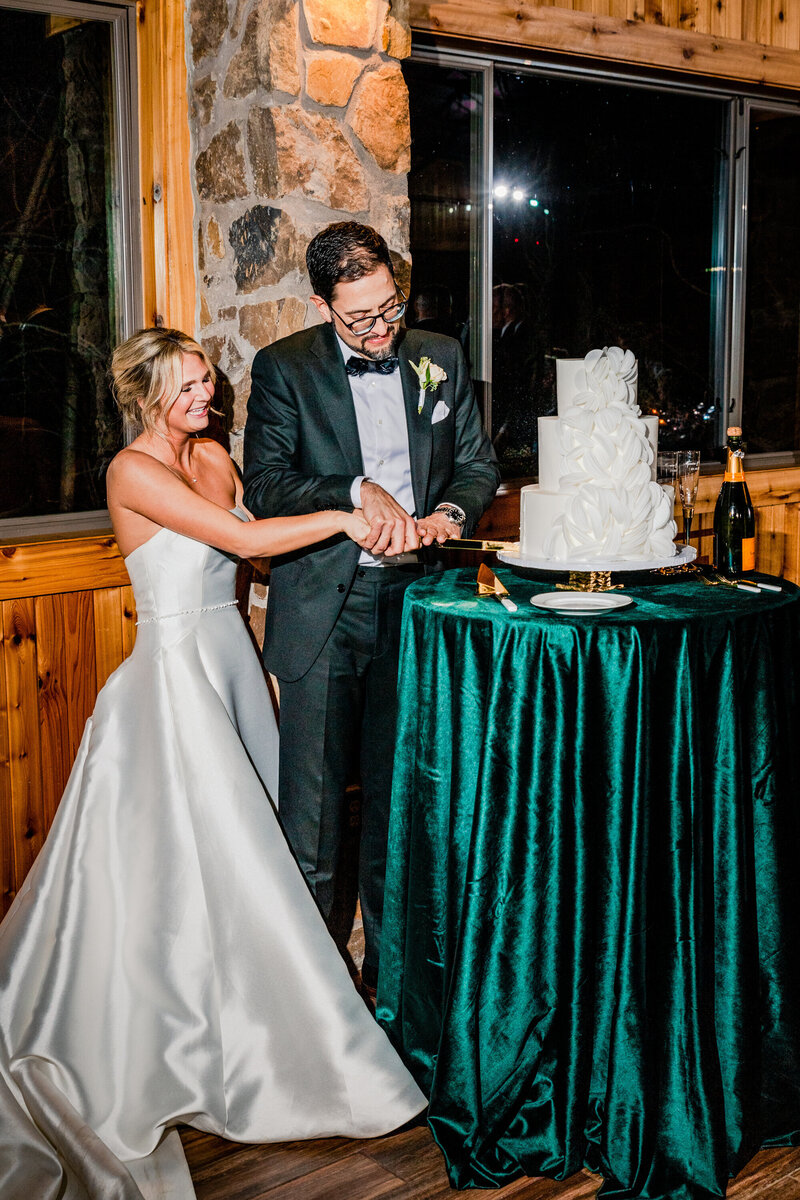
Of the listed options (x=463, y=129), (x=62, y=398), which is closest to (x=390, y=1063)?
(x=62, y=398)

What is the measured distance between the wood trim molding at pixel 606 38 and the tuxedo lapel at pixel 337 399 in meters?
1.46

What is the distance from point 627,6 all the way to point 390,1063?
353 centimetres

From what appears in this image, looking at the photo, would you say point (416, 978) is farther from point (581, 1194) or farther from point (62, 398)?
point (62, 398)

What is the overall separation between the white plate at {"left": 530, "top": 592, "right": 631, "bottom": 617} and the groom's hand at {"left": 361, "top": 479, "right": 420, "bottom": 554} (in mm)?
313

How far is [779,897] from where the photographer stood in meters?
2.19

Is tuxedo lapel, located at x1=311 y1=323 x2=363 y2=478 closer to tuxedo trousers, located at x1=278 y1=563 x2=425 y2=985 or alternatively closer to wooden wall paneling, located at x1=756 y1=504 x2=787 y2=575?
tuxedo trousers, located at x1=278 y1=563 x2=425 y2=985

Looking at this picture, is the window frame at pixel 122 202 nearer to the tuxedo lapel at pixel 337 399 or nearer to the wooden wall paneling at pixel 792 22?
the tuxedo lapel at pixel 337 399

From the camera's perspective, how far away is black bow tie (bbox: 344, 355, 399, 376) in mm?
2660

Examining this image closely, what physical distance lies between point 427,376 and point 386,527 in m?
0.47

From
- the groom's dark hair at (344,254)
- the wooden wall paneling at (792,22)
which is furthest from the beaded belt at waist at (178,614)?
the wooden wall paneling at (792,22)

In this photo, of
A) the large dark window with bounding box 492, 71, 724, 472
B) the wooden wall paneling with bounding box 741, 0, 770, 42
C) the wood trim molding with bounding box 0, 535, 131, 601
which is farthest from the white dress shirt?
the wooden wall paneling with bounding box 741, 0, 770, 42

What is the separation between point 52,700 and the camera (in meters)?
3.11

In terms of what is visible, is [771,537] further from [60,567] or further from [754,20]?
[60,567]

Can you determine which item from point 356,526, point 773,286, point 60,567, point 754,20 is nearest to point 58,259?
point 60,567
